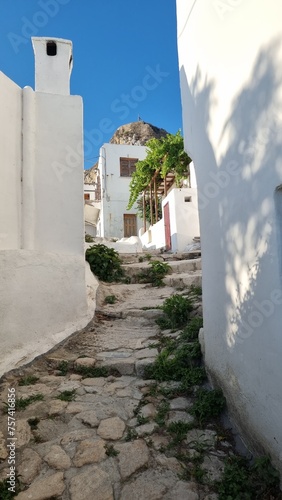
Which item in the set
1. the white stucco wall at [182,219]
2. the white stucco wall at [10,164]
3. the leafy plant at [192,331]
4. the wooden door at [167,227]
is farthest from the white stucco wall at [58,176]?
the wooden door at [167,227]

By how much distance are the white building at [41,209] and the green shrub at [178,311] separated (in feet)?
4.52

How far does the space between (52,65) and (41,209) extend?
108 inches

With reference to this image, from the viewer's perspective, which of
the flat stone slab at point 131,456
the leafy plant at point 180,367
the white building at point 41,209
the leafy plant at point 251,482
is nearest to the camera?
the leafy plant at point 251,482

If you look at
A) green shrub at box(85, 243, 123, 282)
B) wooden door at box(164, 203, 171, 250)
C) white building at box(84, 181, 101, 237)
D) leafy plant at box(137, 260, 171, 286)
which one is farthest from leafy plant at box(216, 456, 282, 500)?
white building at box(84, 181, 101, 237)

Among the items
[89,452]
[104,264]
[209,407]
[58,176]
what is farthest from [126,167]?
[89,452]

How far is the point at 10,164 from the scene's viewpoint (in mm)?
4609

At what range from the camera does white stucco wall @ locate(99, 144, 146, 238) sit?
22219 millimetres

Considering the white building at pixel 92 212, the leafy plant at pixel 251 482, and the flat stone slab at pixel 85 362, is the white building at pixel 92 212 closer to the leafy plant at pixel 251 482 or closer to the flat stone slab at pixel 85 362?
the flat stone slab at pixel 85 362

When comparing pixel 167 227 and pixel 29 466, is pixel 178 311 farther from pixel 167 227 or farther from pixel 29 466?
pixel 167 227

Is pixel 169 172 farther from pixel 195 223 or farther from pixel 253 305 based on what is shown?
pixel 253 305

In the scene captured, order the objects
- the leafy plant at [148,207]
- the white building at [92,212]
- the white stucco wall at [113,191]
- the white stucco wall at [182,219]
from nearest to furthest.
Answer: the white stucco wall at [182,219]
the leafy plant at [148,207]
the white stucco wall at [113,191]
the white building at [92,212]

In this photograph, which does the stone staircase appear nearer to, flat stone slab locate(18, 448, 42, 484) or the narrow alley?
the narrow alley

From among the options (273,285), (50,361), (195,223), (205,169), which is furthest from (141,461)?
(195,223)

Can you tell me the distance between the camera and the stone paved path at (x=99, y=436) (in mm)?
2162
